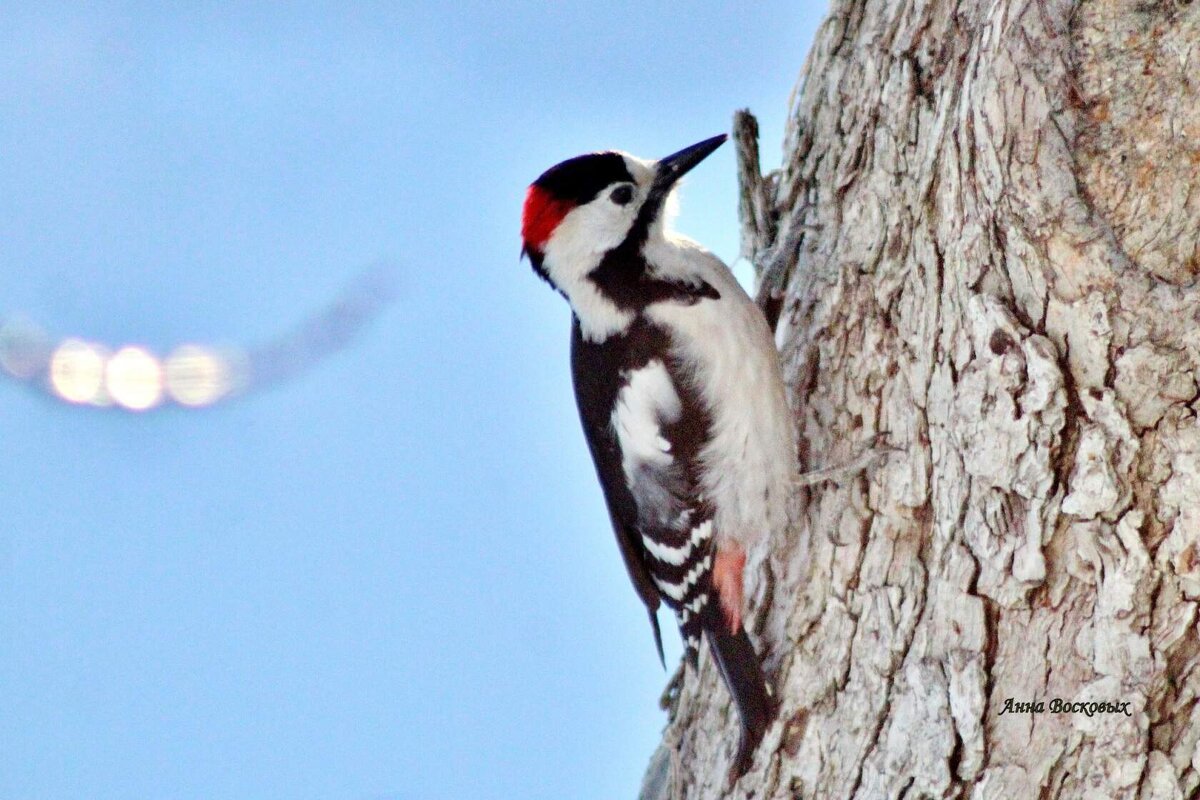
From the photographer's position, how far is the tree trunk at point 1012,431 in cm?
220

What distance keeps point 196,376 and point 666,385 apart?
1.23m

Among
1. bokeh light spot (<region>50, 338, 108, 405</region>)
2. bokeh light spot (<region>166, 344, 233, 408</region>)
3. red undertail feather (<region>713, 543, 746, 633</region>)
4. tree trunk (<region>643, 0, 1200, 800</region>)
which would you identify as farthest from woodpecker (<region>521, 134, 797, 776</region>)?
bokeh light spot (<region>50, 338, 108, 405</region>)

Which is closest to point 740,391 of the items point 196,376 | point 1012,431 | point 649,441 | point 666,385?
point 666,385

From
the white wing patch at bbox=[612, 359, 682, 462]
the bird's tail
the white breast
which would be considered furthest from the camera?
the white wing patch at bbox=[612, 359, 682, 462]

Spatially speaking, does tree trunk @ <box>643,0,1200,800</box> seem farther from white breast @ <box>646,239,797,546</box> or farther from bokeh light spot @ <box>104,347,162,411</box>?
bokeh light spot @ <box>104,347,162,411</box>

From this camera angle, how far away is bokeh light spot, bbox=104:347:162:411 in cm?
229

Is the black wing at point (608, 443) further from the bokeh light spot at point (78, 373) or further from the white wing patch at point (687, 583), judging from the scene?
the bokeh light spot at point (78, 373)

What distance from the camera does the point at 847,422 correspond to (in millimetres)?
2828

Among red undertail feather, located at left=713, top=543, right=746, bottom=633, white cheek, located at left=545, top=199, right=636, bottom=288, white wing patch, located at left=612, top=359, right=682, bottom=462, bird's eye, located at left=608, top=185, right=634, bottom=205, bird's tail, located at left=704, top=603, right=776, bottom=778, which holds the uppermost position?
bird's eye, located at left=608, top=185, right=634, bottom=205

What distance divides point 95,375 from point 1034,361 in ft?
5.76

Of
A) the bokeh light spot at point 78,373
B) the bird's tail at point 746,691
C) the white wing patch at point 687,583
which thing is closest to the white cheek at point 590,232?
the white wing patch at point 687,583

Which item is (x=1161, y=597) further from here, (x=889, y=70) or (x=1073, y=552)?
(x=889, y=70)

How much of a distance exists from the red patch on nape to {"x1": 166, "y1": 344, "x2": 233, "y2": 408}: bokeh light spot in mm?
1063

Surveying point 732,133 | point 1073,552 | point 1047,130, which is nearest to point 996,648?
point 1073,552
